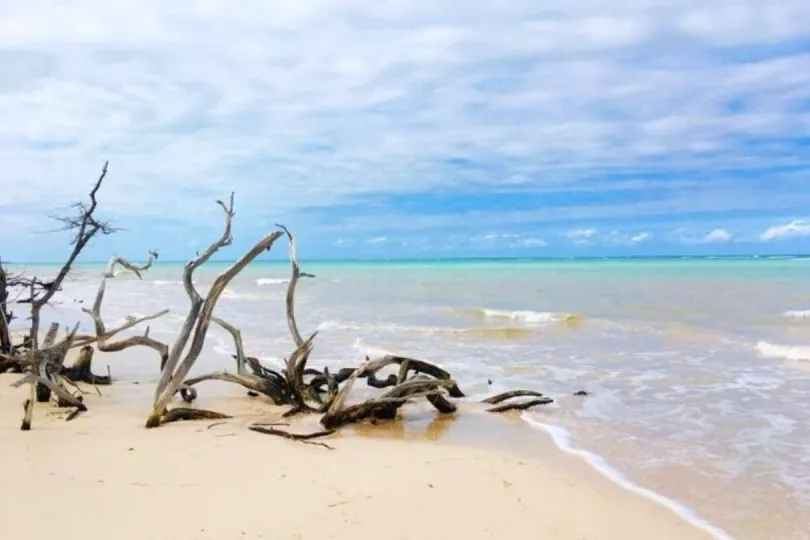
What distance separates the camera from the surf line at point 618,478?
487cm

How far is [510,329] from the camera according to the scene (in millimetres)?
17891

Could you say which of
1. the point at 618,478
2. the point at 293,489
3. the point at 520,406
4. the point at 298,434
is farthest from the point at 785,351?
the point at 293,489

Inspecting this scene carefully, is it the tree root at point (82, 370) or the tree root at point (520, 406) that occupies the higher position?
the tree root at point (82, 370)

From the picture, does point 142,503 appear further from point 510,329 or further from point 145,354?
point 510,329

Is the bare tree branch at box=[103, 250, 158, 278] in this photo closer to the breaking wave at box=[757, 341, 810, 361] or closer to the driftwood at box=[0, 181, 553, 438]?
the driftwood at box=[0, 181, 553, 438]

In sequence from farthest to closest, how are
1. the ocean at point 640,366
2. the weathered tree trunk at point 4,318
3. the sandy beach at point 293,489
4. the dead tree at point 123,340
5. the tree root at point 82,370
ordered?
the weathered tree trunk at point 4,318 < the tree root at point 82,370 < the dead tree at point 123,340 < the ocean at point 640,366 < the sandy beach at point 293,489

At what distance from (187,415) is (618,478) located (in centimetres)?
430

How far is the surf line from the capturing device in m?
4.87

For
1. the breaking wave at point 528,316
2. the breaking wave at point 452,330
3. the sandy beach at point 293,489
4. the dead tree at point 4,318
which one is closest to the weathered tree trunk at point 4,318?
the dead tree at point 4,318

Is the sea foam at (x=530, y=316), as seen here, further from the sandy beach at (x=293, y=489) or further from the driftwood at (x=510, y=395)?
the sandy beach at (x=293, y=489)

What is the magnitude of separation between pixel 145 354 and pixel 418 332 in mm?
6580

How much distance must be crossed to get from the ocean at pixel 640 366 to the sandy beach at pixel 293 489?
76 centimetres

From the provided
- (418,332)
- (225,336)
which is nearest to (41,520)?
(225,336)

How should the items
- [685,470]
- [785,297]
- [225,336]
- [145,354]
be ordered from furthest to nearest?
1. [785,297]
2. [225,336]
3. [145,354]
4. [685,470]
